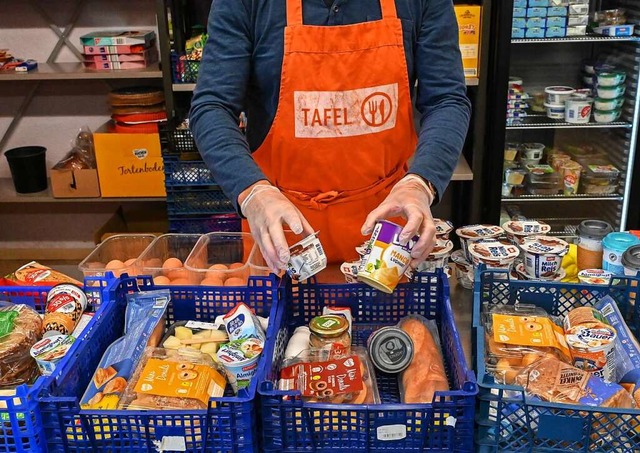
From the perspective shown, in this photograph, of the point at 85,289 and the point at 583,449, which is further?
the point at 85,289

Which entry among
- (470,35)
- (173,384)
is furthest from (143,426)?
(470,35)

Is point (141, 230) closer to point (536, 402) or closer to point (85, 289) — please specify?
point (85, 289)

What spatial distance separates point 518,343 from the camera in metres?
1.27

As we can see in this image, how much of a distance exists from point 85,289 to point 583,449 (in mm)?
1033

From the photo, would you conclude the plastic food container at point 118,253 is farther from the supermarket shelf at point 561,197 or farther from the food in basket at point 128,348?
the supermarket shelf at point 561,197

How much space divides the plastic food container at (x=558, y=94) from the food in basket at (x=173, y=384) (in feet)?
9.31

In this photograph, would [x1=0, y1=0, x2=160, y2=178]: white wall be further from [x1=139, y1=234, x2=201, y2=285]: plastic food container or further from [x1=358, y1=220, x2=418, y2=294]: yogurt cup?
[x1=358, y1=220, x2=418, y2=294]: yogurt cup

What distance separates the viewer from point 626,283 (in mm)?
1450

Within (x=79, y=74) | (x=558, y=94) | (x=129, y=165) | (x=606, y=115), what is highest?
(x=79, y=74)

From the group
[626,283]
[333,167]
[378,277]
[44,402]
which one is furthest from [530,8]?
[44,402]

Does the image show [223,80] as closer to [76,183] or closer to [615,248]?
[615,248]

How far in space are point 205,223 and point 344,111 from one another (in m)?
1.87

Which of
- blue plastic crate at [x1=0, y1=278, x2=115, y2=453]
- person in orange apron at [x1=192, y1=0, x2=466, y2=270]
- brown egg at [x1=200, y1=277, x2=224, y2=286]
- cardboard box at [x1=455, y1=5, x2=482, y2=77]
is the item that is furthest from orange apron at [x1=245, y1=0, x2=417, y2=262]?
cardboard box at [x1=455, y1=5, x2=482, y2=77]

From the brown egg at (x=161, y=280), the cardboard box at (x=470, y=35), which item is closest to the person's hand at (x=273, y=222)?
the brown egg at (x=161, y=280)
